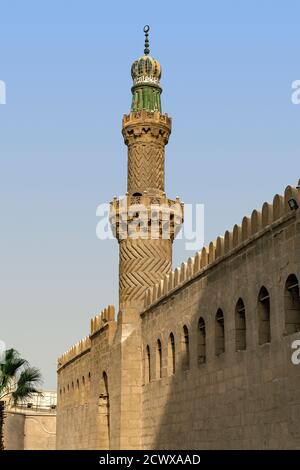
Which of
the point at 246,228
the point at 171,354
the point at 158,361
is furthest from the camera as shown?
the point at 158,361

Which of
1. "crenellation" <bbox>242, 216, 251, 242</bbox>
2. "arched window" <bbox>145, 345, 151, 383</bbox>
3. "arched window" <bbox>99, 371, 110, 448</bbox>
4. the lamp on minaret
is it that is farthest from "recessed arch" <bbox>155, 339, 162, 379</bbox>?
"crenellation" <bbox>242, 216, 251, 242</bbox>

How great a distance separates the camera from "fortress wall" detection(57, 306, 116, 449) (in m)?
22.1

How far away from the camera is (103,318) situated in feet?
72.8

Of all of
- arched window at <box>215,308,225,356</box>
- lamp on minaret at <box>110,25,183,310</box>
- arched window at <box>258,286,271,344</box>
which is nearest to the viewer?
arched window at <box>258,286,271,344</box>

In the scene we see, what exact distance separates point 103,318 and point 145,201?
12.2 feet

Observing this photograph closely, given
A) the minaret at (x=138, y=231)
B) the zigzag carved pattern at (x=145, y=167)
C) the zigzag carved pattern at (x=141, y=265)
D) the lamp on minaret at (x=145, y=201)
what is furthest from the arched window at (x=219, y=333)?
the zigzag carved pattern at (x=145, y=167)

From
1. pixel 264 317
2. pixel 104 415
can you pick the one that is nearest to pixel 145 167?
pixel 104 415

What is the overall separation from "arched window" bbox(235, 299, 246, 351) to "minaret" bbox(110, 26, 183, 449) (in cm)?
647

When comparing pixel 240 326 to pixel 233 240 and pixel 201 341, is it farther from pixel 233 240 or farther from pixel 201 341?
pixel 201 341

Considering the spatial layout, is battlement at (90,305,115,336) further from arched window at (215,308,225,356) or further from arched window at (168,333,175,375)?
arched window at (215,308,225,356)

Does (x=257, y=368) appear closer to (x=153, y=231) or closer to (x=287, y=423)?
(x=287, y=423)

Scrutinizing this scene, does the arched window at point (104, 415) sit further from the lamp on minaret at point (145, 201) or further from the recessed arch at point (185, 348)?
the recessed arch at point (185, 348)

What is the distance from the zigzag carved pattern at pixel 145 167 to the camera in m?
21.7

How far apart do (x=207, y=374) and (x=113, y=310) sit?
767cm
